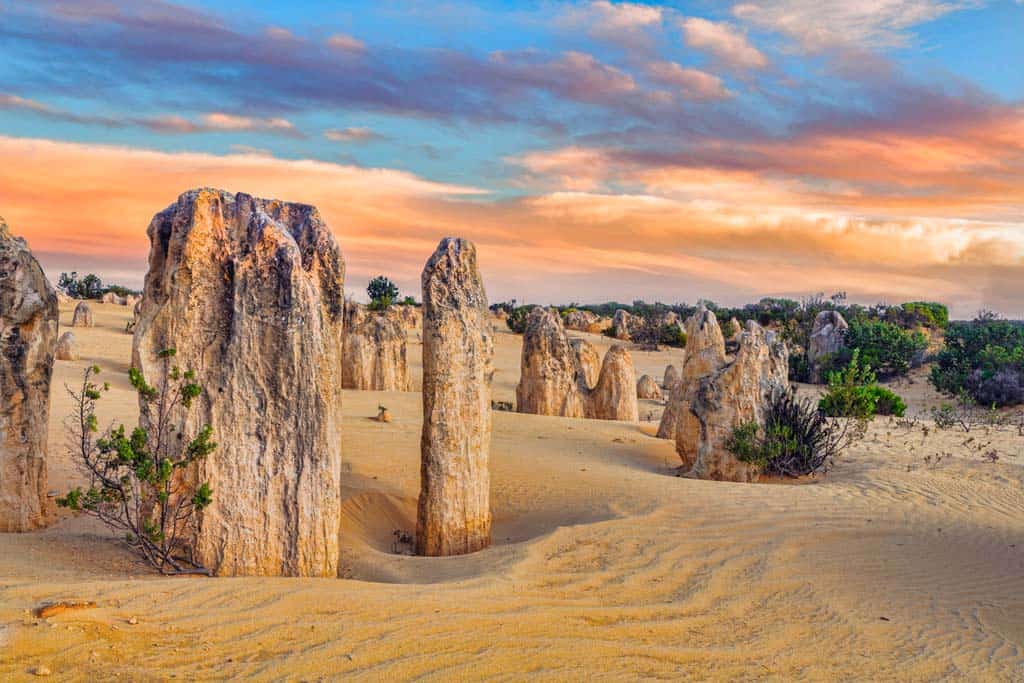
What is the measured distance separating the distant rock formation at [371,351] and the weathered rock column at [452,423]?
12.3 m

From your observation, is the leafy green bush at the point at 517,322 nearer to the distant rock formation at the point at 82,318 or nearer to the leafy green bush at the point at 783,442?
the distant rock formation at the point at 82,318

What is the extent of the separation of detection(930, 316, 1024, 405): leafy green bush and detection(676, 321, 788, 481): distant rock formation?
13.7 m

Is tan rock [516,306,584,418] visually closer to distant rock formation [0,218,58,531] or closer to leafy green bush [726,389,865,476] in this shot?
leafy green bush [726,389,865,476]

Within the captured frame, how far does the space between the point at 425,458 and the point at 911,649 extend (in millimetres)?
4542

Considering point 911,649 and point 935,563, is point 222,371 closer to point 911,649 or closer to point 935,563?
point 911,649

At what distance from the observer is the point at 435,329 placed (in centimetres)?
839

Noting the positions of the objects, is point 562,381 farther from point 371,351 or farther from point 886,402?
point 886,402

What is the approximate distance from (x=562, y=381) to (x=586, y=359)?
8.49 ft

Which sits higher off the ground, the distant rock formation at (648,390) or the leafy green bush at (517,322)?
the leafy green bush at (517,322)

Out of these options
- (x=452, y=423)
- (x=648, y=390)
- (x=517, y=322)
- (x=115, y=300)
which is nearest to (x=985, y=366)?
(x=648, y=390)

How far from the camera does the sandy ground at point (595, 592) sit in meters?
5.31

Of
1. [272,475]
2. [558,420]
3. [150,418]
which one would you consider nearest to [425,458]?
[272,475]

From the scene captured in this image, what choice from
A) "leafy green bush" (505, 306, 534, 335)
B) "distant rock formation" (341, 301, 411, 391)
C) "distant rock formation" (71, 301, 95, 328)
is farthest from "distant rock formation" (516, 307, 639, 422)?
"leafy green bush" (505, 306, 534, 335)

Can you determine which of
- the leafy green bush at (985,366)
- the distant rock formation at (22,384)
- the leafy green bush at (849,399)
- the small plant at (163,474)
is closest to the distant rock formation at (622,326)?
the leafy green bush at (985,366)
